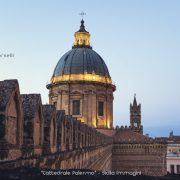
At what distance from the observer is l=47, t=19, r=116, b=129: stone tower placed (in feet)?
212

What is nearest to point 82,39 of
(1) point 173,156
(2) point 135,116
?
(2) point 135,116

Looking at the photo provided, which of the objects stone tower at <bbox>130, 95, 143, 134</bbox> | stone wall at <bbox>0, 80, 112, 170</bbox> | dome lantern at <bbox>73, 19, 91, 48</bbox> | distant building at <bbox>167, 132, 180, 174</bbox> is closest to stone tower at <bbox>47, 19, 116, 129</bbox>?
dome lantern at <bbox>73, 19, 91, 48</bbox>

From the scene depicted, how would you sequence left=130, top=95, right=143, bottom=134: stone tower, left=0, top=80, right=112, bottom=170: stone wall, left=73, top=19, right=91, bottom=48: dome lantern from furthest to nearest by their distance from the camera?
left=130, top=95, right=143, bottom=134: stone tower, left=73, top=19, right=91, bottom=48: dome lantern, left=0, top=80, right=112, bottom=170: stone wall

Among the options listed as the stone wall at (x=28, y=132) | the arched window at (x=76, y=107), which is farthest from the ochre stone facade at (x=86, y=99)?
the stone wall at (x=28, y=132)

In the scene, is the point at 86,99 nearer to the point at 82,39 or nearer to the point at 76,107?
the point at 76,107

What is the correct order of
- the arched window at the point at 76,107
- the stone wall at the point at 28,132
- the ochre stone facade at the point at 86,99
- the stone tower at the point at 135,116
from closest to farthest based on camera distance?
the stone wall at the point at 28,132 < the ochre stone facade at the point at 86,99 < the arched window at the point at 76,107 < the stone tower at the point at 135,116

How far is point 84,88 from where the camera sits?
213 ft

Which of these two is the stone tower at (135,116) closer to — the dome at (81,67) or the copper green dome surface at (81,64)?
the dome at (81,67)

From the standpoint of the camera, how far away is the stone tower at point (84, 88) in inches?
2547

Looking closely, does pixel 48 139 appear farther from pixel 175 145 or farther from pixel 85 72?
pixel 175 145

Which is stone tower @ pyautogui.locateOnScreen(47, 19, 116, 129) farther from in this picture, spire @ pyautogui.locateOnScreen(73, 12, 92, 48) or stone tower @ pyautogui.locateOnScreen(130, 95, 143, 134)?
stone tower @ pyautogui.locateOnScreen(130, 95, 143, 134)

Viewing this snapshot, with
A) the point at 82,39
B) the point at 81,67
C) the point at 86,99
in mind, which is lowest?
the point at 86,99

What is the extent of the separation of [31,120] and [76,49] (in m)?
57.1

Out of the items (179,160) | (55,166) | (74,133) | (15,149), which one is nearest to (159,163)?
(179,160)
